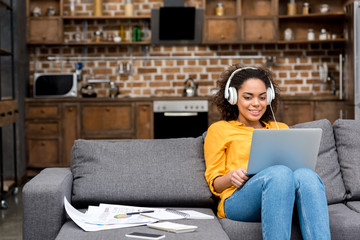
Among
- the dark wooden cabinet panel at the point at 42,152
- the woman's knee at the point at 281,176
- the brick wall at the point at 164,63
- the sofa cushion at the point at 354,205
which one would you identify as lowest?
the dark wooden cabinet panel at the point at 42,152

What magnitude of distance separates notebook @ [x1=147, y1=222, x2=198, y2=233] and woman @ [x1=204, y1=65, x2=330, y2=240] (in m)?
0.28

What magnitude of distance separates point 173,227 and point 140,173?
53 cm

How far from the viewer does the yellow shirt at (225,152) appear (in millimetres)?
2307

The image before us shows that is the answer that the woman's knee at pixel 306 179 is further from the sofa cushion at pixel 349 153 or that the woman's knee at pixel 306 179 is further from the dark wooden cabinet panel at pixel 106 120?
the dark wooden cabinet panel at pixel 106 120

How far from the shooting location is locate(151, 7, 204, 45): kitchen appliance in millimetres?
5891

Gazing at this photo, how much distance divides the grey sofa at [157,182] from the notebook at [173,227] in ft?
0.26

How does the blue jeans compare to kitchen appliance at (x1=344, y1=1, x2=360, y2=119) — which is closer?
the blue jeans

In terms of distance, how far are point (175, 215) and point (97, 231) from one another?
14.0 inches

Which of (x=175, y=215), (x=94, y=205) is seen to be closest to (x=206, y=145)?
(x=175, y=215)

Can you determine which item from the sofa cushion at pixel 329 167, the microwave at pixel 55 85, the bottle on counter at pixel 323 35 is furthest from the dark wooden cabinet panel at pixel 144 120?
the sofa cushion at pixel 329 167

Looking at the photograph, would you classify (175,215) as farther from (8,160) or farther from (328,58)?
(328,58)

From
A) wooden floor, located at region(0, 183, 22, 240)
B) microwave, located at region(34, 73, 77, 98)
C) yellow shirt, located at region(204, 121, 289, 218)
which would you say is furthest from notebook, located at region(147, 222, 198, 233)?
microwave, located at region(34, 73, 77, 98)

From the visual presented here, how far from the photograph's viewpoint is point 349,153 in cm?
254

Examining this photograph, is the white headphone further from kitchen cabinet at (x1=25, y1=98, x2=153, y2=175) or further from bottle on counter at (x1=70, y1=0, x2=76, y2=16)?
bottle on counter at (x1=70, y1=0, x2=76, y2=16)
